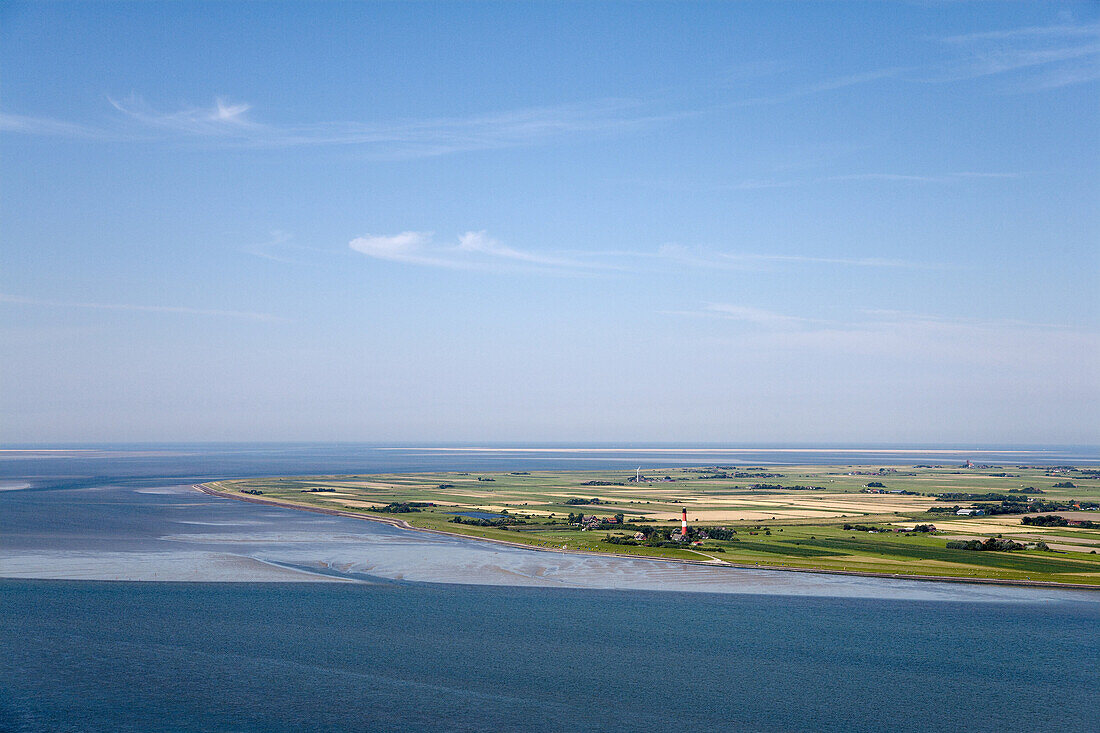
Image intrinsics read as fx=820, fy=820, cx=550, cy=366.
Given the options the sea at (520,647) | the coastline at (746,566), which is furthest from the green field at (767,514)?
the sea at (520,647)

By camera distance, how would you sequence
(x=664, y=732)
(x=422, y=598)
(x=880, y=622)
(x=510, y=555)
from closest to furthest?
(x=664, y=732), (x=880, y=622), (x=422, y=598), (x=510, y=555)

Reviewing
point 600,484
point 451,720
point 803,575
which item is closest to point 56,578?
point 451,720

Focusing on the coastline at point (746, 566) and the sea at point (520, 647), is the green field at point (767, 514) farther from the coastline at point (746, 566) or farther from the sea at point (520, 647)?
the sea at point (520, 647)

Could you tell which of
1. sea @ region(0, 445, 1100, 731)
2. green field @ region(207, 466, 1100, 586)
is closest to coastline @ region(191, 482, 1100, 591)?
green field @ region(207, 466, 1100, 586)

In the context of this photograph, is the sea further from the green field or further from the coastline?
the green field

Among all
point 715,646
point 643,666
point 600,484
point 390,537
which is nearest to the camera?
point 643,666

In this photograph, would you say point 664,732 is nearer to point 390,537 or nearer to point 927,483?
point 390,537
